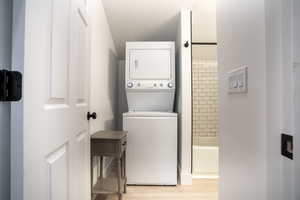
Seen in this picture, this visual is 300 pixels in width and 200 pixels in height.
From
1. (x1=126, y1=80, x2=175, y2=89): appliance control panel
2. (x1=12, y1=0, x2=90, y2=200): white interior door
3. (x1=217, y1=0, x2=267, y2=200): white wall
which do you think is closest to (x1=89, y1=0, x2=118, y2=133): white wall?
(x1=126, y1=80, x2=175, y2=89): appliance control panel

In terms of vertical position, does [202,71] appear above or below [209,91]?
above

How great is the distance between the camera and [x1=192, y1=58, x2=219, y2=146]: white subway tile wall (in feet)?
11.8

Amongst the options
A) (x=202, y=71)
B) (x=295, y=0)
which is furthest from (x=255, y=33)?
(x=202, y=71)

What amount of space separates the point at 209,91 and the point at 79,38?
9.52 feet

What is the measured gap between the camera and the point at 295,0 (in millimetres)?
501

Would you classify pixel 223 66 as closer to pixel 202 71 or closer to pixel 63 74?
pixel 63 74

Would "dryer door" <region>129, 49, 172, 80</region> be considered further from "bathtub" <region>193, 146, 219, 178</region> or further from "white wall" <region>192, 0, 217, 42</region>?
"bathtub" <region>193, 146, 219, 178</region>

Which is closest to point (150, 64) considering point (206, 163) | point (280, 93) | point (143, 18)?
point (143, 18)

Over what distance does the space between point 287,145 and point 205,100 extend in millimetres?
3167

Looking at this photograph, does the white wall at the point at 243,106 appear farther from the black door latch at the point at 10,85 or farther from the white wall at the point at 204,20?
the white wall at the point at 204,20

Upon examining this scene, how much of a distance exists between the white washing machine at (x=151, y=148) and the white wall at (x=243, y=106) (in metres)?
1.12

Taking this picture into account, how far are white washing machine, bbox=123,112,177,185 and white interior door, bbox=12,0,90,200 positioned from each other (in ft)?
3.62

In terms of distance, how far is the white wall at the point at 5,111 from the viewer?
54 centimetres

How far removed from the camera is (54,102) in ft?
2.71
